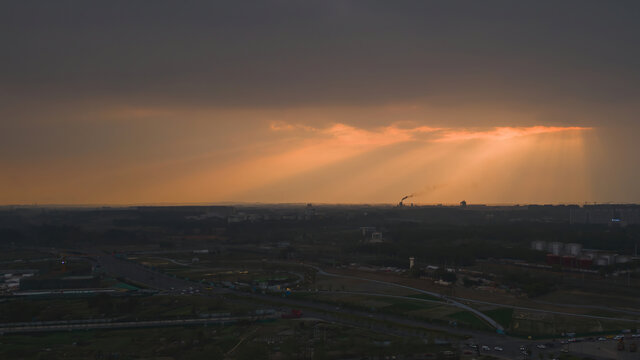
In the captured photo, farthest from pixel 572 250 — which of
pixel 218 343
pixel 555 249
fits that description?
Result: pixel 218 343

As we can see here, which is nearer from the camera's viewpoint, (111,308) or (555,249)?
(111,308)

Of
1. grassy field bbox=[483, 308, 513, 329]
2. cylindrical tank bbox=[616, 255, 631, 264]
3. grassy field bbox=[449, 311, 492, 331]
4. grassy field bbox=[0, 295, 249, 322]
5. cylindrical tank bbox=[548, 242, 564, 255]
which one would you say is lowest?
grassy field bbox=[0, 295, 249, 322]

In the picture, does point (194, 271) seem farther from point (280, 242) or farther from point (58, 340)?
point (280, 242)

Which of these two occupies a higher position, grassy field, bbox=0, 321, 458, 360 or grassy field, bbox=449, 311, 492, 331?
grassy field, bbox=449, 311, 492, 331

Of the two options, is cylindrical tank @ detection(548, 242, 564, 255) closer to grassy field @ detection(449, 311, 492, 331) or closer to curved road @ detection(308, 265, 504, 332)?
curved road @ detection(308, 265, 504, 332)

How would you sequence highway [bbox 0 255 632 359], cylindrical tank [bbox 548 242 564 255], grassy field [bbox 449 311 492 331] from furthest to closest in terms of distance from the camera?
cylindrical tank [bbox 548 242 564 255] → grassy field [bbox 449 311 492 331] → highway [bbox 0 255 632 359]

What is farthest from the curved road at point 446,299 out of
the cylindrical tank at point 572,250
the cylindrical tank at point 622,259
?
the cylindrical tank at point 622,259

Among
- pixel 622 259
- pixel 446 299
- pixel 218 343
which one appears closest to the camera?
pixel 218 343

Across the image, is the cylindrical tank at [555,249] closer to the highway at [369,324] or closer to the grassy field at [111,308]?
the highway at [369,324]

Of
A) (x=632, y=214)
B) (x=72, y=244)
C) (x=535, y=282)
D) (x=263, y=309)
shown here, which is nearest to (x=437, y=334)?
(x=263, y=309)

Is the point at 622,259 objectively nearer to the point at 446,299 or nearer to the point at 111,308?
the point at 446,299

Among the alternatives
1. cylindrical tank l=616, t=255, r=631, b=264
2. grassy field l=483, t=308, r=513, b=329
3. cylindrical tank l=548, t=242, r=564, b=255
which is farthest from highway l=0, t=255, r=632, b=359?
cylindrical tank l=548, t=242, r=564, b=255
